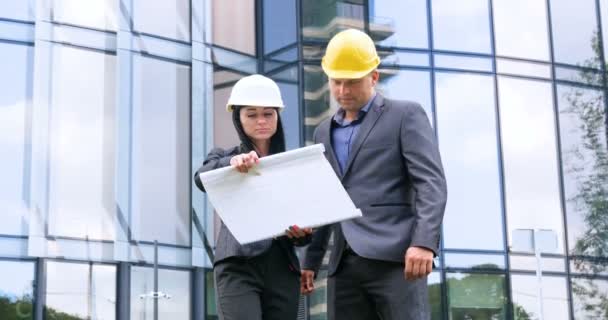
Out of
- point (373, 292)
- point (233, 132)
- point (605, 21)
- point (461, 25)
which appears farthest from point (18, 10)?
point (373, 292)

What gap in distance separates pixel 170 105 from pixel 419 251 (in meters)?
16.6

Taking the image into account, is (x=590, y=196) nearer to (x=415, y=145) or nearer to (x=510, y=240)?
(x=510, y=240)

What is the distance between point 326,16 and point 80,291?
22.3 feet

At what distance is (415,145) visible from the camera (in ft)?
15.4

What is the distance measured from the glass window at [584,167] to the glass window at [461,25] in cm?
205

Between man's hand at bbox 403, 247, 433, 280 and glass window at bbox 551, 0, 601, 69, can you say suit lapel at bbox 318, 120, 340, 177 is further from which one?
glass window at bbox 551, 0, 601, 69

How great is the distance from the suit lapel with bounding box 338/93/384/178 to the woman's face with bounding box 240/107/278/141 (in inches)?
15.5

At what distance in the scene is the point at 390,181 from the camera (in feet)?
15.4

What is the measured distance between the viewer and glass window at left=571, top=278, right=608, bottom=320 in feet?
70.6

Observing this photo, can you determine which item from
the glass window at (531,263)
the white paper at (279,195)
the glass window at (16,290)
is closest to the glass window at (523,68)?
the glass window at (531,263)

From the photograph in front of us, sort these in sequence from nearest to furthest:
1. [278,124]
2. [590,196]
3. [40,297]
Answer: [278,124] → [40,297] → [590,196]

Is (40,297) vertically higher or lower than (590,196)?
lower

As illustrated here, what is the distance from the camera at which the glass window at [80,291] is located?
18.9 meters

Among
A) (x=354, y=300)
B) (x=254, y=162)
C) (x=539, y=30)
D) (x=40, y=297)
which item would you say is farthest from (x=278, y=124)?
(x=539, y=30)
